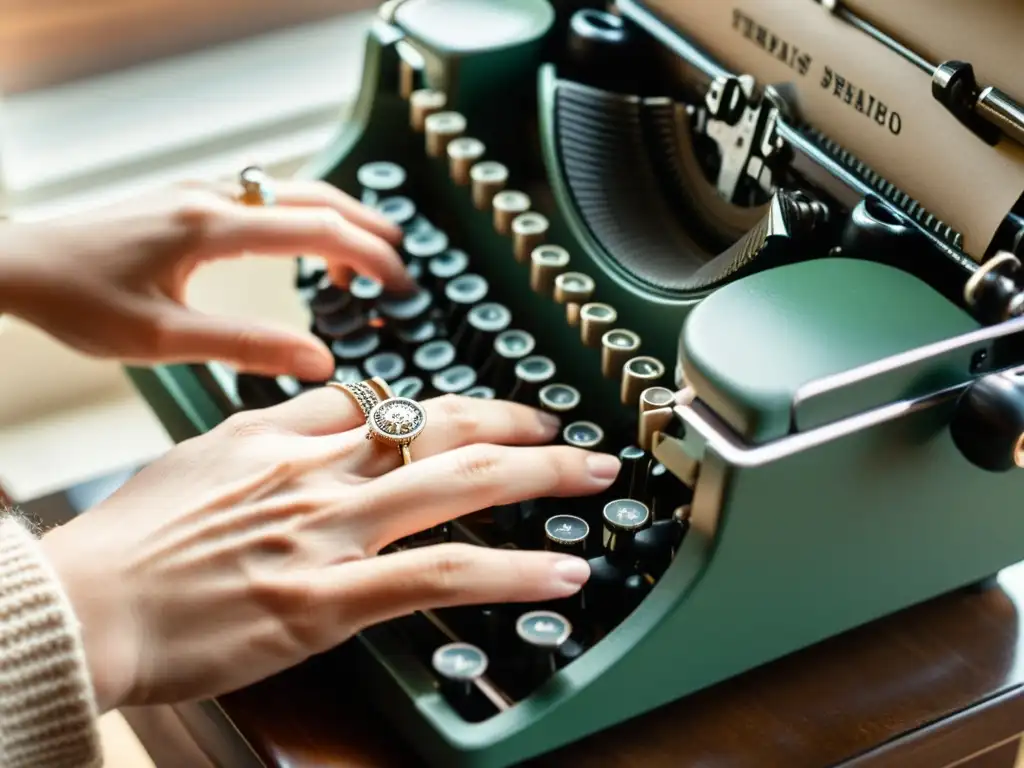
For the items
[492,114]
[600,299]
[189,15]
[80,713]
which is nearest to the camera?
[80,713]

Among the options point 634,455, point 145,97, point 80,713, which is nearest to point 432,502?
point 634,455

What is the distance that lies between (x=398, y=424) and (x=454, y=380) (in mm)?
234

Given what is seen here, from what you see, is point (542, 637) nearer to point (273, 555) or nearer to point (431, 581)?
point (431, 581)

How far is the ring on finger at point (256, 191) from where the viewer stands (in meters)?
1.54

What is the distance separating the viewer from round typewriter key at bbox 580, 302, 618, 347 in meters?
1.33

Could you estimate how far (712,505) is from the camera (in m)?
1.03

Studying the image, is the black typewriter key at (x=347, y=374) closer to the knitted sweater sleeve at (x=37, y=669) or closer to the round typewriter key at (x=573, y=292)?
the round typewriter key at (x=573, y=292)

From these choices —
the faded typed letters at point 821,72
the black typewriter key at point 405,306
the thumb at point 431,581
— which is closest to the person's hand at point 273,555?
the thumb at point 431,581

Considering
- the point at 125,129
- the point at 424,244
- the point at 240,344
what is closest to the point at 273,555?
the point at 240,344

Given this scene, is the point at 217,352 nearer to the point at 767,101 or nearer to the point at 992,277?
the point at 767,101

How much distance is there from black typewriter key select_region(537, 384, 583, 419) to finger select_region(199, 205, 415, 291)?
0.29 m

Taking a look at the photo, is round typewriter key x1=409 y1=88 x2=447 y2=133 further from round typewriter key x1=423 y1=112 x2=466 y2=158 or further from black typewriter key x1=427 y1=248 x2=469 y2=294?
black typewriter key x1=427 y1=248 x2=469 y2=294

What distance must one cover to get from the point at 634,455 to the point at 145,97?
1338 millimetres

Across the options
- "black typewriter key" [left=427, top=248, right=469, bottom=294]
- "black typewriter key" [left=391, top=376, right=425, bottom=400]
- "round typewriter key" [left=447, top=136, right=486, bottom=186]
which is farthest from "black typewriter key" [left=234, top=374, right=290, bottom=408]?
"round typewriter key" [left=447, top=136, right=486, bottom=186]
